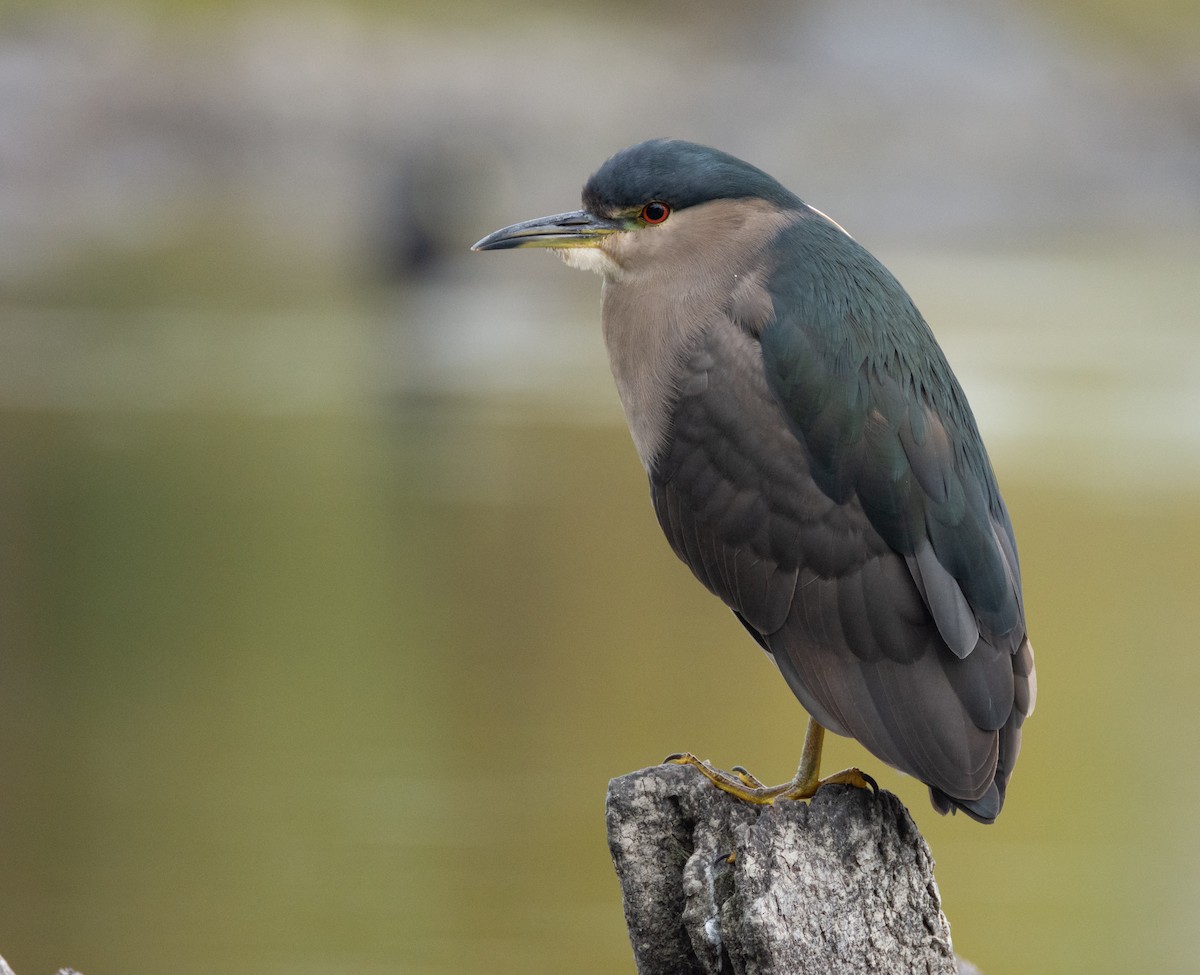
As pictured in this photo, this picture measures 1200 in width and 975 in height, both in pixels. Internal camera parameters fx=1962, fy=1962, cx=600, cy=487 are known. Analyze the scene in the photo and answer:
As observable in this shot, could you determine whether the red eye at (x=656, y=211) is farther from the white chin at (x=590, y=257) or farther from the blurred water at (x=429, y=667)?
the blurred water at (x=429, y=667)

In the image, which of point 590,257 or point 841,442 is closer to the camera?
point 841,442

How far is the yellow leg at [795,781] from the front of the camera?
3.94m

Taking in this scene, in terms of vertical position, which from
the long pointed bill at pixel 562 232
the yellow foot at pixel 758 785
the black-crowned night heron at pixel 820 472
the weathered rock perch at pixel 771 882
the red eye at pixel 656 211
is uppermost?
the red eye at pixel 656 211

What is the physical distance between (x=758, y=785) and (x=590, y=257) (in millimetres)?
1372

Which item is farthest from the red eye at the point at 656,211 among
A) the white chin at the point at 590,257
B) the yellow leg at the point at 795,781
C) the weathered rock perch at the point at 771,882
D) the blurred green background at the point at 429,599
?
the blurred green background at the point at 429,599

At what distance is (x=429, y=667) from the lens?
1059 centimetres

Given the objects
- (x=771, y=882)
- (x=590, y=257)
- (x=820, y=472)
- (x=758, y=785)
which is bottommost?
(x=771, y=882)

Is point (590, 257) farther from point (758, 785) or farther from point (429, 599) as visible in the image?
point (429, 599)

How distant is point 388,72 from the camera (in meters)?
43.7

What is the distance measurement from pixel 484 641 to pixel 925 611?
23.2 ft

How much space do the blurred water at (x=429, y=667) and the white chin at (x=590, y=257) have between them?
322 centimetres

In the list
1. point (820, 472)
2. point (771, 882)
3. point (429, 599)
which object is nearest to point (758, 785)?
point (771, 882)

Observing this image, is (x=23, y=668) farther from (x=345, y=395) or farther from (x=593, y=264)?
(x=345, y=395)

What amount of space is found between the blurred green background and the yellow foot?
304 centimetres
